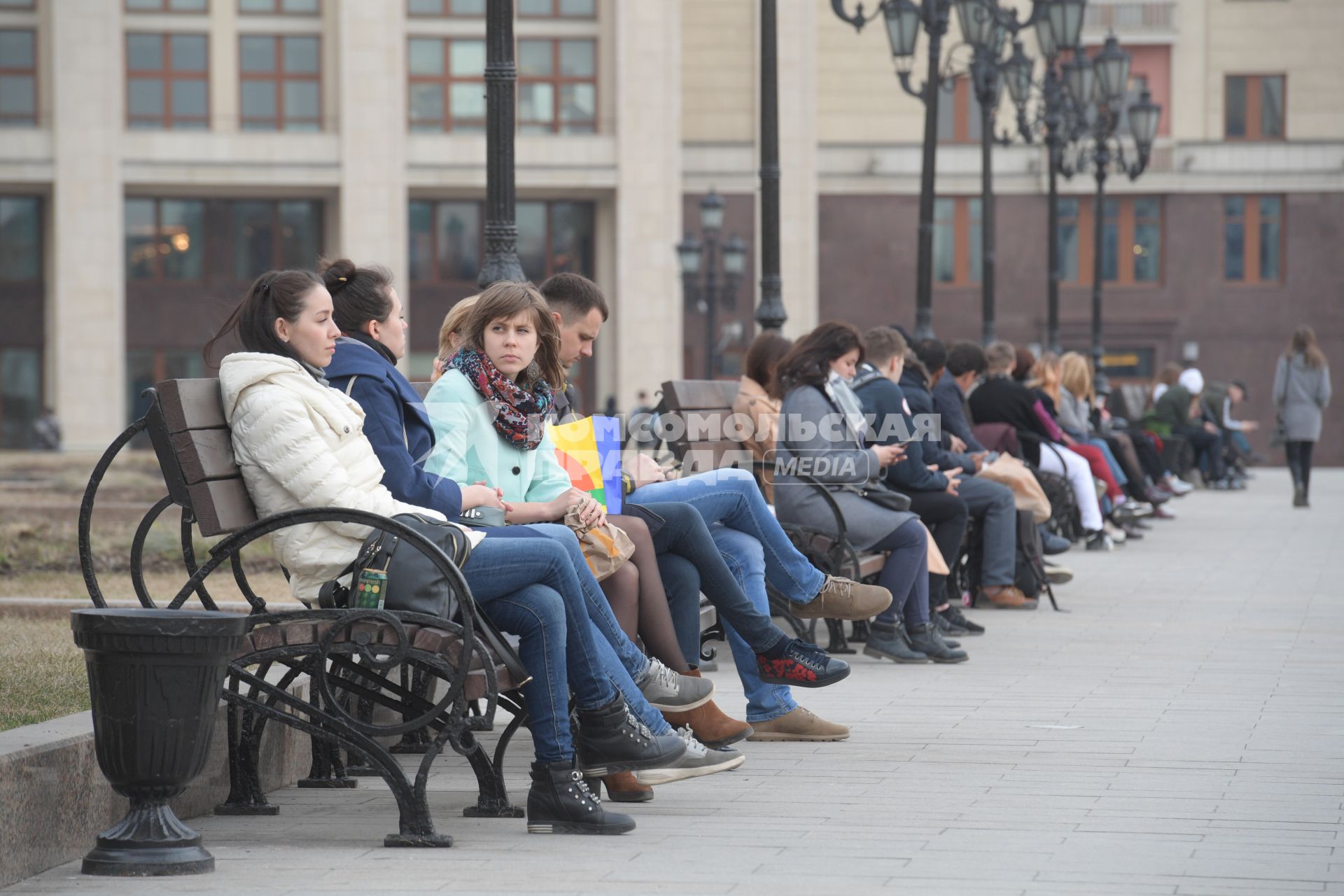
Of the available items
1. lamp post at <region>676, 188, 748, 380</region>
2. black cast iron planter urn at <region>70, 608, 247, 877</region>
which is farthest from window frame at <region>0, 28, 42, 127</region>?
black cast iron planter urn at <region>70, 608, 247, 877</region>

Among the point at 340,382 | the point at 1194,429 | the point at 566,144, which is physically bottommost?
the point at 1194,429

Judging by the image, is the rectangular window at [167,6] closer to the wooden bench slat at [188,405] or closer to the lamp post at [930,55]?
the lamp post at [930,55]

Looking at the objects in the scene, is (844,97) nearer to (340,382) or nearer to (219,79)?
(219,79)

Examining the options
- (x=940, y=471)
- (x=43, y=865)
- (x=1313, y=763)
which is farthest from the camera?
(x=940, y=471)

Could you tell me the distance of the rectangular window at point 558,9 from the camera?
5222 cm

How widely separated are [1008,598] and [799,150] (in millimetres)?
40858

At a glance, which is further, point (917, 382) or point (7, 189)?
point (7, 189)

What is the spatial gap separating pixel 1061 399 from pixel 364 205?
35.5 meters

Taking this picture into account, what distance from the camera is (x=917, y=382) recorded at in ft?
37.8

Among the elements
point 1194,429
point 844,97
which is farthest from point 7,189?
point 1194,429

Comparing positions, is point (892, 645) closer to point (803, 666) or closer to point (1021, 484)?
point (803, 666)

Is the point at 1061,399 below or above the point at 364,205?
below

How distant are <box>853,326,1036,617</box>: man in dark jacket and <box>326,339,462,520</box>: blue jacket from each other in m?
4.62

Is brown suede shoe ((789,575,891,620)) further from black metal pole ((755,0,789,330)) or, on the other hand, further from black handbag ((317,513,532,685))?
black metal pole ((755,0,789,330))
